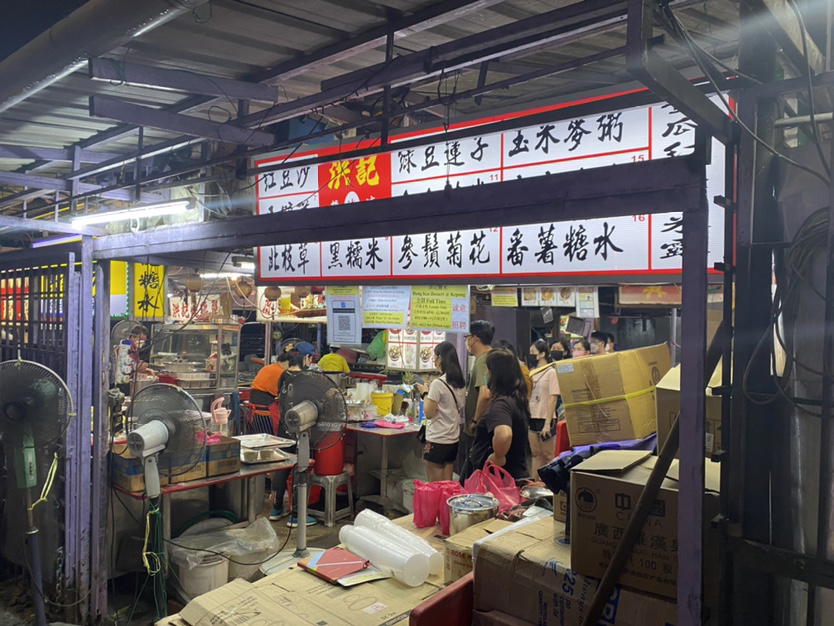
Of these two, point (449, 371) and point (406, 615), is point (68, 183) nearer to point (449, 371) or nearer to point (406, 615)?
point (449, 371)

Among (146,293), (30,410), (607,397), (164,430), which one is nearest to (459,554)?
(607,397)

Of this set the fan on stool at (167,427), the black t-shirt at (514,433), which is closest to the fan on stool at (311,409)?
the fan on stool at (167,427)

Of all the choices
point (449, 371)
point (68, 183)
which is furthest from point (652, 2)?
point (68, 183)

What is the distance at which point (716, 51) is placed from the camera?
13.2 ft

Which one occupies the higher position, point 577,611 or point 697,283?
point 697,283

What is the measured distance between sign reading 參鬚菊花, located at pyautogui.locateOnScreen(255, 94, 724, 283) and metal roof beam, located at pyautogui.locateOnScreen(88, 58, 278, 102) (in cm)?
58

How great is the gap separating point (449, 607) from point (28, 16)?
3.55m

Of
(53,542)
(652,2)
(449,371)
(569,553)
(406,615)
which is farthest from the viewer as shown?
(449,371)

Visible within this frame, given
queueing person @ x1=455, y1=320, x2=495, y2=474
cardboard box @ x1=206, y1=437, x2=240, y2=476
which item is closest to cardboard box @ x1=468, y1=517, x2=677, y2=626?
cardboard box @ x1=206, y1=437, x2=240, y2=476

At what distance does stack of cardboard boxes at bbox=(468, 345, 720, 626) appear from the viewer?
7.35 ft

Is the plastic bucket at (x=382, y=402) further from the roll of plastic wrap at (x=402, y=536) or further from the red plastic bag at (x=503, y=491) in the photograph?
the roll of plastic wrap at (x=402, y=536)

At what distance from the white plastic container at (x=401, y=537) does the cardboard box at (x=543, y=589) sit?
0.56m

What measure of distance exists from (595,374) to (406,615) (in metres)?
1.49

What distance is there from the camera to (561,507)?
114 inches
